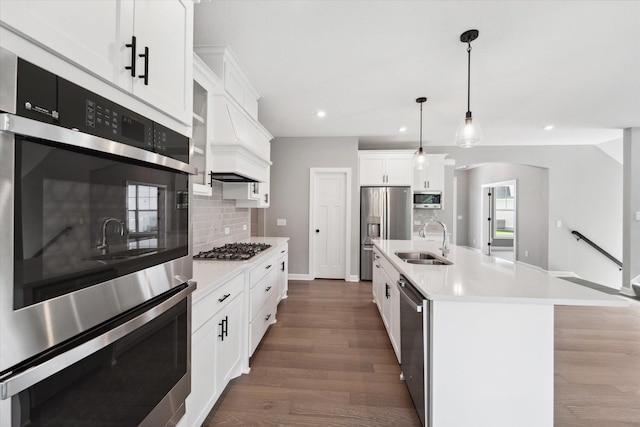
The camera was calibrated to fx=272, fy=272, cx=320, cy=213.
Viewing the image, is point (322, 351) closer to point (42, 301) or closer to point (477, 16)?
point (42, 301)

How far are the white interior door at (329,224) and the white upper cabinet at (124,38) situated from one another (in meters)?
3.81

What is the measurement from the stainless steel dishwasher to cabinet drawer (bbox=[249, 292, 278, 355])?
1168 mm

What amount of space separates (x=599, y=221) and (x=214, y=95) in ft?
24.0

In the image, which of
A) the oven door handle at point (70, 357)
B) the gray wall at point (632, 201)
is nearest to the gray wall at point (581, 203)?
the gray wall at point (632, 201)

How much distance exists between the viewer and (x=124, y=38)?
0.86m

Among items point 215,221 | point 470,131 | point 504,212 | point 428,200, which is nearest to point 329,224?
point 428,200

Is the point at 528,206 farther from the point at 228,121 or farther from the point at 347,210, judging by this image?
the point at 228,121

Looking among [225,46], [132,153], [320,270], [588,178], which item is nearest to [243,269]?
[132,153]

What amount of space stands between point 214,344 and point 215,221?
57.5 inches

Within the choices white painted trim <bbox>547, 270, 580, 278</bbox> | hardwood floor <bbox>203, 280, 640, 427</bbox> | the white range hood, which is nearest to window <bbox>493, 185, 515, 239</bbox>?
white painted trim <bbox>547, 270, 580, 278</bbox>

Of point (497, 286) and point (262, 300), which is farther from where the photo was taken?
point (262, 300)

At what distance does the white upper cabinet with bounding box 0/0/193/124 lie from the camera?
0.60 meters

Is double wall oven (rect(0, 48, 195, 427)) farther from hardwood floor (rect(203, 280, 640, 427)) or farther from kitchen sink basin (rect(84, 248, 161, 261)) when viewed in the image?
hardwood floor (rect(203, 280, 640, 427))

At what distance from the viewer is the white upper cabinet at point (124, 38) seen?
0.60m
